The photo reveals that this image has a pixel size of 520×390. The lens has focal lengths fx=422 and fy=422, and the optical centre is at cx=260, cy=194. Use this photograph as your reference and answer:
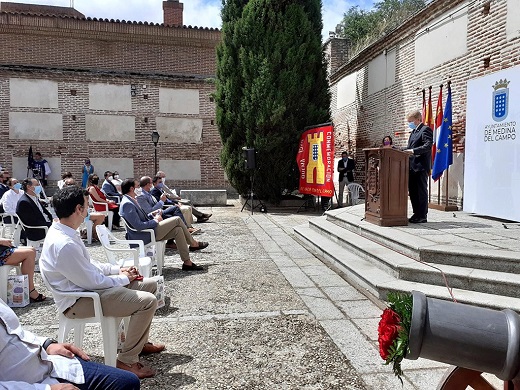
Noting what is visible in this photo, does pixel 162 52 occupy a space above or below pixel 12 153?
above

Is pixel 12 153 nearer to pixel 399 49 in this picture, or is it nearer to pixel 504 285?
pixel 399 49

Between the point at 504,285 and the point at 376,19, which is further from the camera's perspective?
the point at 376,19

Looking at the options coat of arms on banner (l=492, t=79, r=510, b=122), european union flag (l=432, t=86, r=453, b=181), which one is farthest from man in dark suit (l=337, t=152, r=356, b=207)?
coat of arms on banner (l=492, t=79, r=510, b=122)

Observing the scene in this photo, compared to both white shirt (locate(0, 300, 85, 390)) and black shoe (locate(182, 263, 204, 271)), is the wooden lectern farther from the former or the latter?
white shirt (locate(0, 300, 85, 390))

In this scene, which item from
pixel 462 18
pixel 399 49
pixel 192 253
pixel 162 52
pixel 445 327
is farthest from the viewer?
pixel 162 52

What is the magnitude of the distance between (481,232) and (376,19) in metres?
24.6

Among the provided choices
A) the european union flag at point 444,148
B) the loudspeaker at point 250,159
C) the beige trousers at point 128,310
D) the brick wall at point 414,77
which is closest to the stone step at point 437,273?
the beige trousers at point 128,310

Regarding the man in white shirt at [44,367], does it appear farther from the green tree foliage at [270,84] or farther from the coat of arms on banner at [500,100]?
the green tree foliage at [270,84]

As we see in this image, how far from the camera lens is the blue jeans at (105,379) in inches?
78.6

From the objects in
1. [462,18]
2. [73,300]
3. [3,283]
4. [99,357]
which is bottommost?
[99,357]

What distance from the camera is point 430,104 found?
972 cm

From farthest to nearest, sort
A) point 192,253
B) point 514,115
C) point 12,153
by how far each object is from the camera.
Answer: point 12,153, point 192,253, point 514,115

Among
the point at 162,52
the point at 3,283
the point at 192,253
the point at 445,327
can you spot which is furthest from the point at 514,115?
the point at 162,52

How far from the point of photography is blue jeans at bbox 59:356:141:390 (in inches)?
78.6
